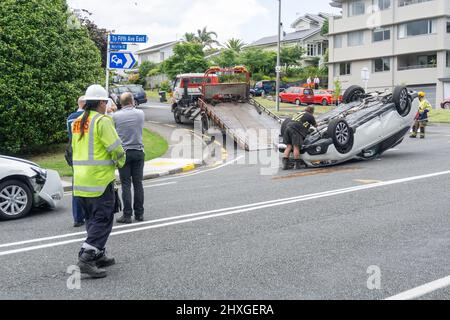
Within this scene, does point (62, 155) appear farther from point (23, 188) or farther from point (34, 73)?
point (23, 188)

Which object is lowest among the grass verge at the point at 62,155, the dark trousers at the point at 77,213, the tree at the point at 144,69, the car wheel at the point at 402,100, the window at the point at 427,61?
the dark trousers at the point at 77,213

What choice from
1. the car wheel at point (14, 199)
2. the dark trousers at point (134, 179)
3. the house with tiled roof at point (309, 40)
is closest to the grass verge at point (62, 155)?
the car wheel at point (14, 199)

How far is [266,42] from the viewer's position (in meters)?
78.1

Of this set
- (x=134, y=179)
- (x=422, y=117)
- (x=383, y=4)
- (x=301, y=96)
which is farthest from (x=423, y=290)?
(x=383, y=4)

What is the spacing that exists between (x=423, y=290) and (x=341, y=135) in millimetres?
8785

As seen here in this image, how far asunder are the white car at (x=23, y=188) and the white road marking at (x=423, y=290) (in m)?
6.19

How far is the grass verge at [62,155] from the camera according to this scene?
49.7 ft

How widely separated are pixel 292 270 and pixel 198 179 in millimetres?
7749

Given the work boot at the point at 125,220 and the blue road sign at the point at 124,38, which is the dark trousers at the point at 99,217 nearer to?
the work boot at the point at 125,220

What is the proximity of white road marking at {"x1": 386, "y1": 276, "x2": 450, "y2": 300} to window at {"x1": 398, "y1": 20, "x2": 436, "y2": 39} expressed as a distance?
48008 millimetres

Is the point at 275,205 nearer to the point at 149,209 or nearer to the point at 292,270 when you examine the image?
the point at 149,209

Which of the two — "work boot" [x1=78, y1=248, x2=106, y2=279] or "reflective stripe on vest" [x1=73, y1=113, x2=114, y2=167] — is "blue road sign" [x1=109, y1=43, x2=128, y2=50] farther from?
"work boot" [x1=78, y1=248, x2=106, y2=279]

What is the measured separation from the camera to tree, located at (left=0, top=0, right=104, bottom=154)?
1602cm
